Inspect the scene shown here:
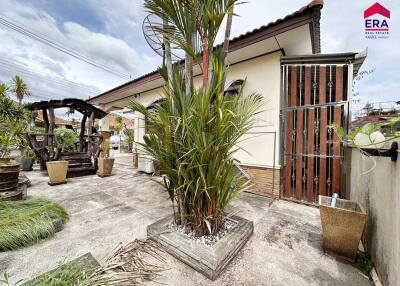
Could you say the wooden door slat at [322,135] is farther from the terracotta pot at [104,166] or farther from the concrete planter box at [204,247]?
the terracotta pot at [104,166]

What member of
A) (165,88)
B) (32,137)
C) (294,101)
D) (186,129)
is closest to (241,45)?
(294,101)

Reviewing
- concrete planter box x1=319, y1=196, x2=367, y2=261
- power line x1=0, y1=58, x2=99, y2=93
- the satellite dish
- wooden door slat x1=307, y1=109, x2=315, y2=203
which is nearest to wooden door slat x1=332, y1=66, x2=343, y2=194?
wooden door slat x1=307, y1=109, x2=315, y2=203

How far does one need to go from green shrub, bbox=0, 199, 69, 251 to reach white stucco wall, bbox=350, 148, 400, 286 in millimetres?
3378

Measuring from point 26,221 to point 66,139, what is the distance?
8.50 m

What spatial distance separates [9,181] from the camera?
117 inches

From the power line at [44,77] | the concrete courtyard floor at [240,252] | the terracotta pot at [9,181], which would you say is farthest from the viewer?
the power line at [44,77]

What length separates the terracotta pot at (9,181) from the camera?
2866mm

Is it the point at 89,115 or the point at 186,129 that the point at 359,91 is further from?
the point at 89,115

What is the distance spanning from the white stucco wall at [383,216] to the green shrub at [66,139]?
10.6 m

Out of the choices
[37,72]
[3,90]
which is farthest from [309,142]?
[37,72]

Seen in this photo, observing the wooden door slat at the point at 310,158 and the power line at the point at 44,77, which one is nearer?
the wooden door slat at the point at 310,158

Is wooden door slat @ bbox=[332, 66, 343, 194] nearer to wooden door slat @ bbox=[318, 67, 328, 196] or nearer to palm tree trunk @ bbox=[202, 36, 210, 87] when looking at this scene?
wooden door slat @ bbox=[318, 67, 328, 196]

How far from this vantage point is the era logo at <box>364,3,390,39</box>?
355 centimetres

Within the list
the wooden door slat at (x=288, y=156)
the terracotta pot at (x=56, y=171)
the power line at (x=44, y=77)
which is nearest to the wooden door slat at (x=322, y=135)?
the wooden door slat at (x=288, y=156)
